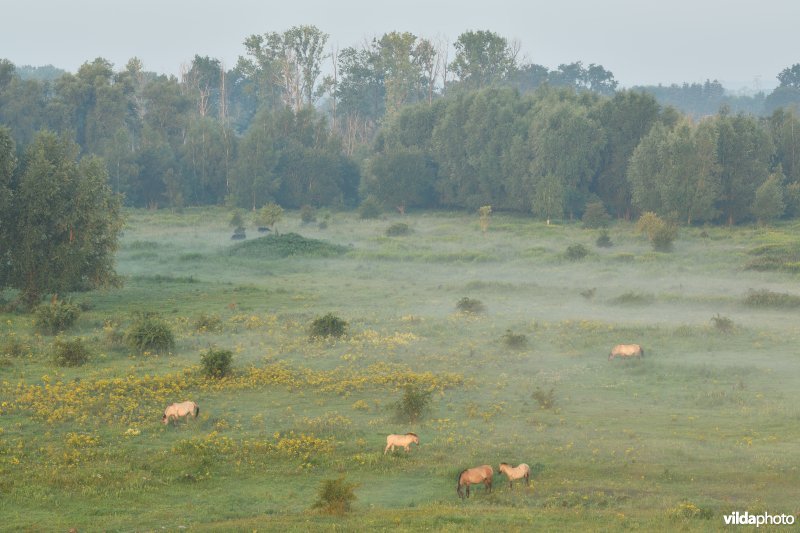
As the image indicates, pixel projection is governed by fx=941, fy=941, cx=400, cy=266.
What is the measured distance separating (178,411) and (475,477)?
335 inches

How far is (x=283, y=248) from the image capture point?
63188 mm

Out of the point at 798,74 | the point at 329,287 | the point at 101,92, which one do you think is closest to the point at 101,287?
the point at 329,287

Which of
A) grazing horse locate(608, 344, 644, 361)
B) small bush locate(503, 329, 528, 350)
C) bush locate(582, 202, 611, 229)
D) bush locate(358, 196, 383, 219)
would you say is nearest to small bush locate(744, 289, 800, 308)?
grazing horse locate(608, 344, 644, 361)

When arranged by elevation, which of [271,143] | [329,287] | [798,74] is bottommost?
[329,287]

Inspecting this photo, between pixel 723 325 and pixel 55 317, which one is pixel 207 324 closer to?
pixel 55 317

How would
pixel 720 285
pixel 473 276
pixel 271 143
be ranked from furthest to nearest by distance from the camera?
1. pixel 271 143
2. pixel 473 276
3. pixel 720 285

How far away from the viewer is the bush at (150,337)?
32.1 meters

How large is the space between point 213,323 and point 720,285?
2655cm

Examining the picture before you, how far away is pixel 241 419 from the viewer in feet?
77.9

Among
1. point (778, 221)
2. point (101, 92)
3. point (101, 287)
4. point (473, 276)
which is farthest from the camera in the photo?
point (101, 92)

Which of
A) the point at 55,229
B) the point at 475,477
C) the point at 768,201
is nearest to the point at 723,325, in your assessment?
the point at 475,477

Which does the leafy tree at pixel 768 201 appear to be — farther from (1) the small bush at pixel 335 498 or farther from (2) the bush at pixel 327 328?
(1) the small bush at pixel 335 498

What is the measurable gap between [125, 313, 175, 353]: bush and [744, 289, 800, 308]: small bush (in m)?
25.0

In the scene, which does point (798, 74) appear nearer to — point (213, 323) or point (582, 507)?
point (213, 323)
